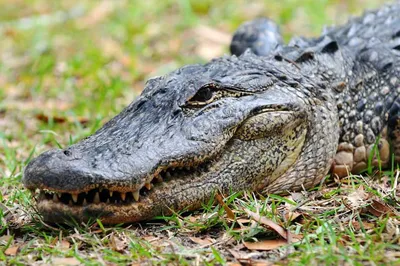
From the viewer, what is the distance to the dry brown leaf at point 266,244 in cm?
312

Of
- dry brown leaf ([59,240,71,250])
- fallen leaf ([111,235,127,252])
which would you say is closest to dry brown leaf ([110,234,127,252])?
fallen leaf ([111,235,127,252])

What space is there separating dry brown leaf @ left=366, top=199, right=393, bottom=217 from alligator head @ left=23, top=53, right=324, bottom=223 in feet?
1.97

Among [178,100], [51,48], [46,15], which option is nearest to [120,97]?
[51,48]

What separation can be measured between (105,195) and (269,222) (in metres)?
0.83

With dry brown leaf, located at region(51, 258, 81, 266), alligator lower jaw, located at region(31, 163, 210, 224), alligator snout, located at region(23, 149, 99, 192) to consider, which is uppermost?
alligator snout, located at region(23, 149, 99, 192)

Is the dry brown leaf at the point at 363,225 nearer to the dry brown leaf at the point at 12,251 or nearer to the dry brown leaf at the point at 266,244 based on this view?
the dry brown leaf at the point at 266,244

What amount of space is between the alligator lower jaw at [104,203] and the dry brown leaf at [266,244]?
1.79ft

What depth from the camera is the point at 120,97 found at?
6.08 metres

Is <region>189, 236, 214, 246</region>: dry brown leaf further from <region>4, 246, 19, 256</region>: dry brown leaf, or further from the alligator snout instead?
<region>4, 246, 19, 256</region>: dry brown leaf

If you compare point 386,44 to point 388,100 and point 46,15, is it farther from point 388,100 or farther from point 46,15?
point 46,15

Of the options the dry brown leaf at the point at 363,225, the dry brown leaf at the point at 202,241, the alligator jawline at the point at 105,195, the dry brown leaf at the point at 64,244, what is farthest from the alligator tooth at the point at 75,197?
the dry brown leaf at the point at 363,225

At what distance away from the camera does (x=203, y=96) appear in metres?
3.70

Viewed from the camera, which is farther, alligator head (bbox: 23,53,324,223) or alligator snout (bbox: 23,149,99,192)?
alligator head (bbox: 23,53,324,223)

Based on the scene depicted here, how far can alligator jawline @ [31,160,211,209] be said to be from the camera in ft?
10.6
